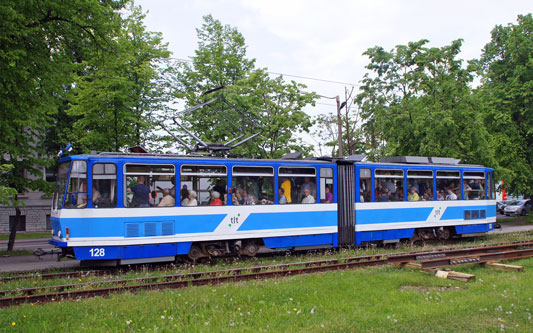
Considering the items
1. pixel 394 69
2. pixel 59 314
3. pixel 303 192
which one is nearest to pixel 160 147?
pixel 303 192

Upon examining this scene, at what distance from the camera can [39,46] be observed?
11281 mm

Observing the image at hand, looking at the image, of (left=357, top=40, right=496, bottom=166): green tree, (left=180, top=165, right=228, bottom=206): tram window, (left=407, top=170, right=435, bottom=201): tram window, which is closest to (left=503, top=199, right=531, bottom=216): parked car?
(left=357, top=40, right=496, bottom=166): green tree

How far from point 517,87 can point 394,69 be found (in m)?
8.64

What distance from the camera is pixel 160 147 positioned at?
2370 centimetres

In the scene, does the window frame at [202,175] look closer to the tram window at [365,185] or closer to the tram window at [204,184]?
the tram window at [204,184]

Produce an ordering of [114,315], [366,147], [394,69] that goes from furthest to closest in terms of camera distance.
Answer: [366,147]
[394,69]
[114,315]

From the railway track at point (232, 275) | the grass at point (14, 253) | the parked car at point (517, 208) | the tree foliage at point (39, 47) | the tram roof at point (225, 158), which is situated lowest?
the grass at point (14, 253)

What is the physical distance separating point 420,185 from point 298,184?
17.4 ft

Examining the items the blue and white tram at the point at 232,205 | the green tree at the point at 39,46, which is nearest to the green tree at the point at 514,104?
the blue and white tram at the point at 232,205

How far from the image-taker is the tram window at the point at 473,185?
18.0 meters

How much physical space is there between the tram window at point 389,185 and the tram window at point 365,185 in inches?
Result: 11.2

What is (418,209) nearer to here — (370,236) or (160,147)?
(370,236)

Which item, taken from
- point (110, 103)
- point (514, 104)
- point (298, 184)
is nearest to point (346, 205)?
point (298, 184)

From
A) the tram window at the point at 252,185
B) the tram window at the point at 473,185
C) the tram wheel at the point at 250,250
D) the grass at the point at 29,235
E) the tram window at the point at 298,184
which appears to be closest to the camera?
the tram window at the point at 252,185
